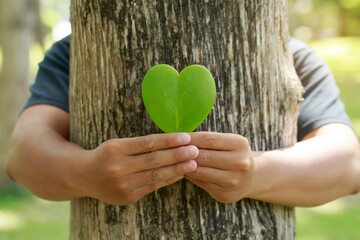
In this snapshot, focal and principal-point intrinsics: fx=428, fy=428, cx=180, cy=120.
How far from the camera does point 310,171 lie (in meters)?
1.40

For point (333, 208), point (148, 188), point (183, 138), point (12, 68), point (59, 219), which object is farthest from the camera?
point (12, 68)

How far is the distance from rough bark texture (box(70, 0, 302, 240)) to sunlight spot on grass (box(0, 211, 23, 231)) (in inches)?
166

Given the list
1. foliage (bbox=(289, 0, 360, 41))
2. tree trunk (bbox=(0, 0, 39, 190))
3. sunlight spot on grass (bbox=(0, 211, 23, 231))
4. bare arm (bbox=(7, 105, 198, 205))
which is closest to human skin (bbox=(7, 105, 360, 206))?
bare arm (bbox=(7, 105, 198, 205))

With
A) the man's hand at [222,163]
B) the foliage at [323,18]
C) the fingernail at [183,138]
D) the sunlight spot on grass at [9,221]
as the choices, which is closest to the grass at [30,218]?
the sunlight spot on grass at [9,221]

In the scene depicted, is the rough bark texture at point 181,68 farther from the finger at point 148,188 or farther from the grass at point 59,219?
the grass at point 59,219

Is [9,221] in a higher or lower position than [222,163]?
lower

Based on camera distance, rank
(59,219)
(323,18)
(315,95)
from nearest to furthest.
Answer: (315,95)
(59,219)
(323,18)

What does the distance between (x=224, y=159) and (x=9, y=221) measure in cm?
485

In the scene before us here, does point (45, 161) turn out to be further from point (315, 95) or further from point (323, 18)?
point (323, 18)

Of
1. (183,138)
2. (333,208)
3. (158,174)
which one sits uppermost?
(183,138)

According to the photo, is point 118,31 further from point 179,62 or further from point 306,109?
point 306,109

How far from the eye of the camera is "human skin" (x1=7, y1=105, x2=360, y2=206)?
119cm

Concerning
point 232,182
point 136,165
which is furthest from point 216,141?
point 136,165

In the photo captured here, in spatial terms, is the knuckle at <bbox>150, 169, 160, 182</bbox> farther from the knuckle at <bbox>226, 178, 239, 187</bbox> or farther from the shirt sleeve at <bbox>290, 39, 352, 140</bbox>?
the shirt sleeve at <bbox>290, 39, 352, 140</bbox>
